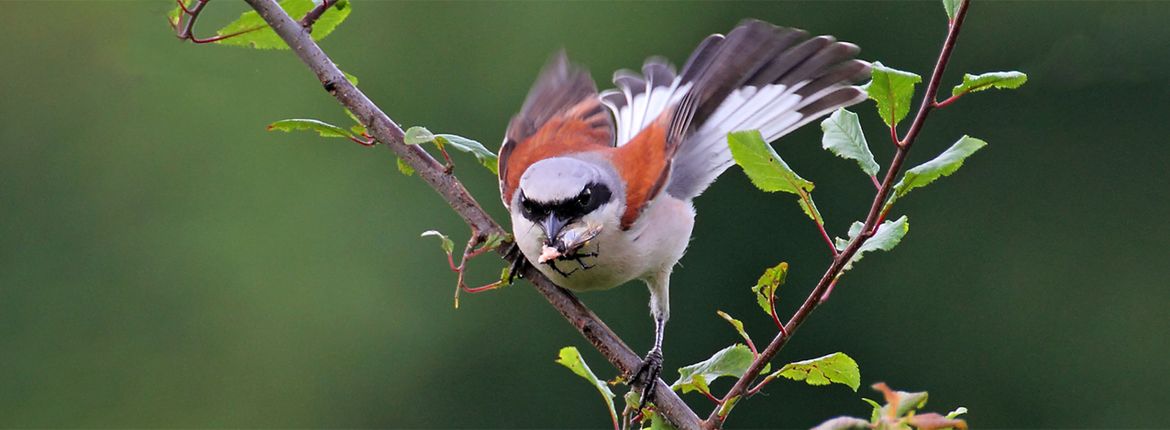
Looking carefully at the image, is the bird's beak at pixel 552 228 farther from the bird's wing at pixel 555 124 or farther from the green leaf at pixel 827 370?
the green leaf at pixel 827 370

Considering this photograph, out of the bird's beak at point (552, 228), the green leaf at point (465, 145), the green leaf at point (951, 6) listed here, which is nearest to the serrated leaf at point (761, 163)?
the green leaf at point (951, 6)

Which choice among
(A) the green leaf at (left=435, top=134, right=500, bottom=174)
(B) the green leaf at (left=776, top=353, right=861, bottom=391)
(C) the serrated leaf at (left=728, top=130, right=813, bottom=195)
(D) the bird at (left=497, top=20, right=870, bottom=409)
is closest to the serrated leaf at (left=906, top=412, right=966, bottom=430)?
(C) the serrated leaf at (left=728, top=130, right=813, bottom=195)

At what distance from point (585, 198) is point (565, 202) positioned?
0.06 m

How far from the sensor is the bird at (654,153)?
225 cm

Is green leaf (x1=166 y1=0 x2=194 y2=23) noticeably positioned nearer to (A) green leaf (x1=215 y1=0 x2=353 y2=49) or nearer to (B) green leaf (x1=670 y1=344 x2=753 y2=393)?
(A) green leaf (x1=215 y1=0 x2=353 y2=49)

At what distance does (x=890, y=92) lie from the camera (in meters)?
1.52

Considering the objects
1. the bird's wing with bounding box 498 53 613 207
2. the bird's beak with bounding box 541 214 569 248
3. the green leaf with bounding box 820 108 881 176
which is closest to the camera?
the green leaf with bounding box 820 108 881 176

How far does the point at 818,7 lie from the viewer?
900 cm

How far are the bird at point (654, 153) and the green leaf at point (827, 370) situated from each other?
16.5 inches

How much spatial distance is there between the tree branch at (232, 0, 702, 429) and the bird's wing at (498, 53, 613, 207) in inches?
20.4

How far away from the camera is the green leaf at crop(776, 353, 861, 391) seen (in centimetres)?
170

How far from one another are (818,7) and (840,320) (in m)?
2.36

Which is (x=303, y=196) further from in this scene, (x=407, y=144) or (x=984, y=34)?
(x=407, y=144)

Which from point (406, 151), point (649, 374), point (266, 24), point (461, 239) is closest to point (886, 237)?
point (649, 374)
